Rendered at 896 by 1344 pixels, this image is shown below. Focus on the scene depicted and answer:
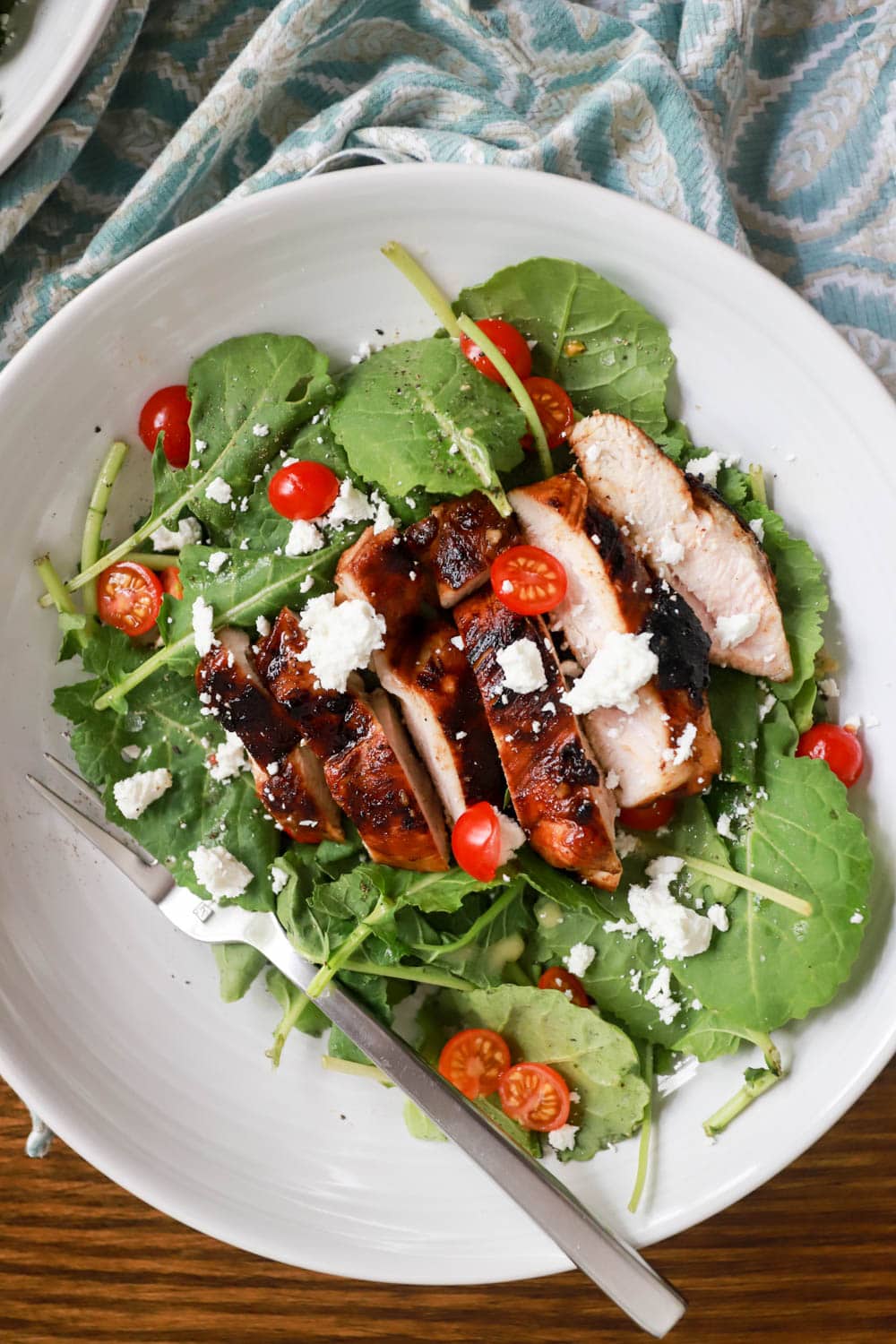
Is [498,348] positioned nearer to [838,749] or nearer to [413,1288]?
[838,749]

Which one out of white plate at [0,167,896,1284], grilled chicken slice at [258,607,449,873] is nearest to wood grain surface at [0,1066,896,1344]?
white plate at [0,167,896,1284]

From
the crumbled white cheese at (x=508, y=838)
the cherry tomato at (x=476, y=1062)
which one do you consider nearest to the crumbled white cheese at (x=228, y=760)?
the crumbled white cheese at (x=508, y=838)

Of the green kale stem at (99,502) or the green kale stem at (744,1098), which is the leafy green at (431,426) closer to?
the green kale stem at (99,502)

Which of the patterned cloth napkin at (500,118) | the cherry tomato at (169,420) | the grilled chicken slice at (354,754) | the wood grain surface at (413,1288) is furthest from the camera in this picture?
the wood grain surface at (413,1288)

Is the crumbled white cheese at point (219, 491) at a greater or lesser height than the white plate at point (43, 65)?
lesser

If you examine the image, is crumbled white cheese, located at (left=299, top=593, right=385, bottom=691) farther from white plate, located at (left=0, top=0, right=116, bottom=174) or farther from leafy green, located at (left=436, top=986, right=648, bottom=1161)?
white plate, located at (left=0, top=0, right=116, bottom=174)

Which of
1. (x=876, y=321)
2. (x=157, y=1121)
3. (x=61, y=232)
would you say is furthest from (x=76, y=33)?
(x=157, y=1121)

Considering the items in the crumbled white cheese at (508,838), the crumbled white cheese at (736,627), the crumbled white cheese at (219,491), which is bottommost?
the crumbled white cheese at (508,838)
